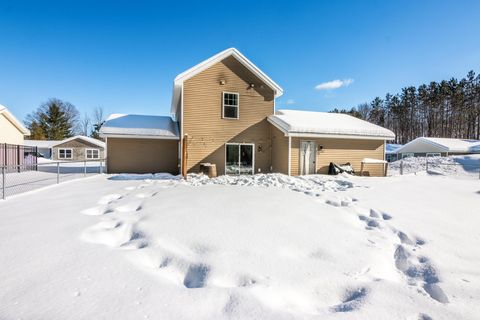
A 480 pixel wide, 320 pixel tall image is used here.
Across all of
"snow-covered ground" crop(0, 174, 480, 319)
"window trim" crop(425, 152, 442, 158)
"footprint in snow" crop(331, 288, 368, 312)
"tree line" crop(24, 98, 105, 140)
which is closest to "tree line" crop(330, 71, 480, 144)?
"window trim" crop(425, 152, 442, 158)

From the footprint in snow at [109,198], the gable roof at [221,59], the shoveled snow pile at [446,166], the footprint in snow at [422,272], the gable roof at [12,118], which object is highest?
the gable roof at [221,59]

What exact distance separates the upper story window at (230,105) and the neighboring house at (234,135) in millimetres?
51

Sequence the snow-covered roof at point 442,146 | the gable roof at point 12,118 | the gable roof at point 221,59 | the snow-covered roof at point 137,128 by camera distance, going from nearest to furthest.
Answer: the gable roof at point 221,59
the snow-covered roof at point 137,128
the gable roof at point 12,118
the snow-covered roof at point 442,146

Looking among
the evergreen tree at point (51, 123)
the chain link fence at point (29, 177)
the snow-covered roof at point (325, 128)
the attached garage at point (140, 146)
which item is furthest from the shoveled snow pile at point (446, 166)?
the evergreen tree at point (51, 123)

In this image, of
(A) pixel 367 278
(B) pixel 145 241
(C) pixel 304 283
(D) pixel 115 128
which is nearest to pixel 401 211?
(A) pixel 367 278

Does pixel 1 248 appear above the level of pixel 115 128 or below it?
below

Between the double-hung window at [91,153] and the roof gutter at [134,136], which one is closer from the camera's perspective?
the roof gutter at [134,136]

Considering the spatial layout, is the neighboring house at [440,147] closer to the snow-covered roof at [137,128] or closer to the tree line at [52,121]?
the snow-covered roof at [137,128]

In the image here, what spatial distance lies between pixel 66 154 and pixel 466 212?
38307 millimetres

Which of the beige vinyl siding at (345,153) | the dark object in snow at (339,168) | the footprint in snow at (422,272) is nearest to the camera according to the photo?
the footprint in snow at (422,272)

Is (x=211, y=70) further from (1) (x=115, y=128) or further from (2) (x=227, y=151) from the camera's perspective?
(1) (x=115, y=128)

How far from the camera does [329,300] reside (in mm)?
2469

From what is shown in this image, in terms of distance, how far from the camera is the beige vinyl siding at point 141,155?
12.9 m

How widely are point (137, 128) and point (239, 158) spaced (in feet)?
18.9
